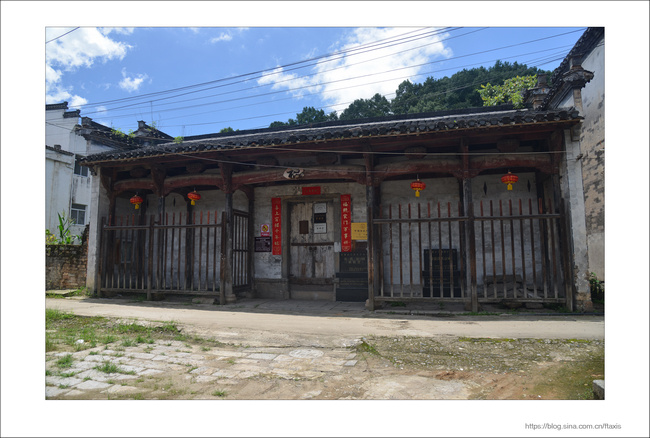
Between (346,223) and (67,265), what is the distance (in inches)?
295

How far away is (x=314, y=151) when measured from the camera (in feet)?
25.5

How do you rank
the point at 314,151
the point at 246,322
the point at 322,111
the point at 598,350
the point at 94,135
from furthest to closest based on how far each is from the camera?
the point at 322,111, the point at 94,135, the point at 314,151, the point at 246,322, the point at 598,350

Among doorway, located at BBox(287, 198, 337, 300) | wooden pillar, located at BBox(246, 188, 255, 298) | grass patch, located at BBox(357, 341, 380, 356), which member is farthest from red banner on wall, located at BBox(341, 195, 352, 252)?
grass patch, located at BBox(357, 341, 380, 356)

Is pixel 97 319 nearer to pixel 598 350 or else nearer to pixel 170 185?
pixel 170 185

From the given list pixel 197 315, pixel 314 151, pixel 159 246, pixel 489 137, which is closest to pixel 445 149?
pixel 489 137

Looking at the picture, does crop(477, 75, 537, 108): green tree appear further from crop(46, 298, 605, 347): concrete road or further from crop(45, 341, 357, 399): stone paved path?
crop(45, 341, 357, 399): stone paved path

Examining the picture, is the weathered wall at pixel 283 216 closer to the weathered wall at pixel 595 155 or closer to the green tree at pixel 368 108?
the weathered wall at pixel 595 155

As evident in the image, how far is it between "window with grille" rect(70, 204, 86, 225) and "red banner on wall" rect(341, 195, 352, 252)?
54.2ft

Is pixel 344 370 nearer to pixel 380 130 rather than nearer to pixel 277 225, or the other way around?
pixel 380 130

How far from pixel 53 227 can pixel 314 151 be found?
16016mm

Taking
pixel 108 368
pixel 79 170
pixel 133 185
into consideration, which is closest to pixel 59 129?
pixel 79 170

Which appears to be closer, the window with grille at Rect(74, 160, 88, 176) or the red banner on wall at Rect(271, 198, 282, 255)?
the red banner on wall at Rect(271, 198, 282, 255)

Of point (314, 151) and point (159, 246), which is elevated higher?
point (314, 151)

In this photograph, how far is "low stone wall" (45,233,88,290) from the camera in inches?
388
